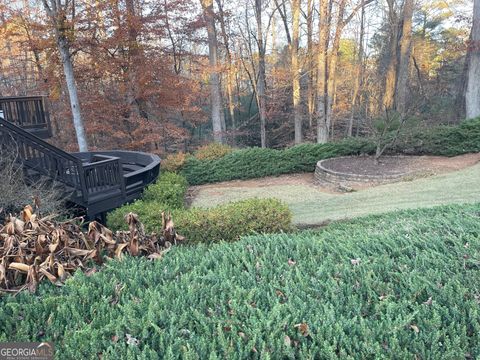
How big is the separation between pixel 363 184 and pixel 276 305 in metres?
9.07

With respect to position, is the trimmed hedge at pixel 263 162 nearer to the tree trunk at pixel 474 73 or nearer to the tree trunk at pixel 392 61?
the tree trunk at pixel 474 73

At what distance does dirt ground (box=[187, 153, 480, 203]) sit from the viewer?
402 inches

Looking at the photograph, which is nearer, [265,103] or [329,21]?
[329,21]

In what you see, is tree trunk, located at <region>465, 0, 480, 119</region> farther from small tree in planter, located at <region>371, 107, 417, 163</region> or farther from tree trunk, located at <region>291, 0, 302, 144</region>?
tree trunk, located at <region>291, 0, 302, 144</region>

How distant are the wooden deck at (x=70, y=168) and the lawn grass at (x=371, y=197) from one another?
328 cm

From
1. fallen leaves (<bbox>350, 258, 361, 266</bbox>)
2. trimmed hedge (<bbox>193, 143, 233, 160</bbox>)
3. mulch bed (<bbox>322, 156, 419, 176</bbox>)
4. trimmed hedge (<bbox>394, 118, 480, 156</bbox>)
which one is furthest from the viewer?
trimmed hedge (<bbox>193, 143, 233, 160</bbox>)

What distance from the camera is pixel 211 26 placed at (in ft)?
48.6

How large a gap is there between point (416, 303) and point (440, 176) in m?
8.68

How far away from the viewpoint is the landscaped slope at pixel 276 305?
5.42 feet

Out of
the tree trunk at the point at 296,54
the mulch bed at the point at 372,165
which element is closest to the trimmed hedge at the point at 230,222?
the mulch bed at the point at 372,165

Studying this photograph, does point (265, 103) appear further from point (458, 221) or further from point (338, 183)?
point (458, 221)

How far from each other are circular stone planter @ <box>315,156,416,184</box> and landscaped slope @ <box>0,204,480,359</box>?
7.81m

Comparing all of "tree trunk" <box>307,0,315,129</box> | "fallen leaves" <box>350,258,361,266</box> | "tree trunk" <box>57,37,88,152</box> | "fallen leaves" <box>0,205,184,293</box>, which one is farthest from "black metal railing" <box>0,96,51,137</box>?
"tree trunk" <box>307,0,315,129</box>

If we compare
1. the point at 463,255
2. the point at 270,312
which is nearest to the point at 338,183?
the point at 463,255
